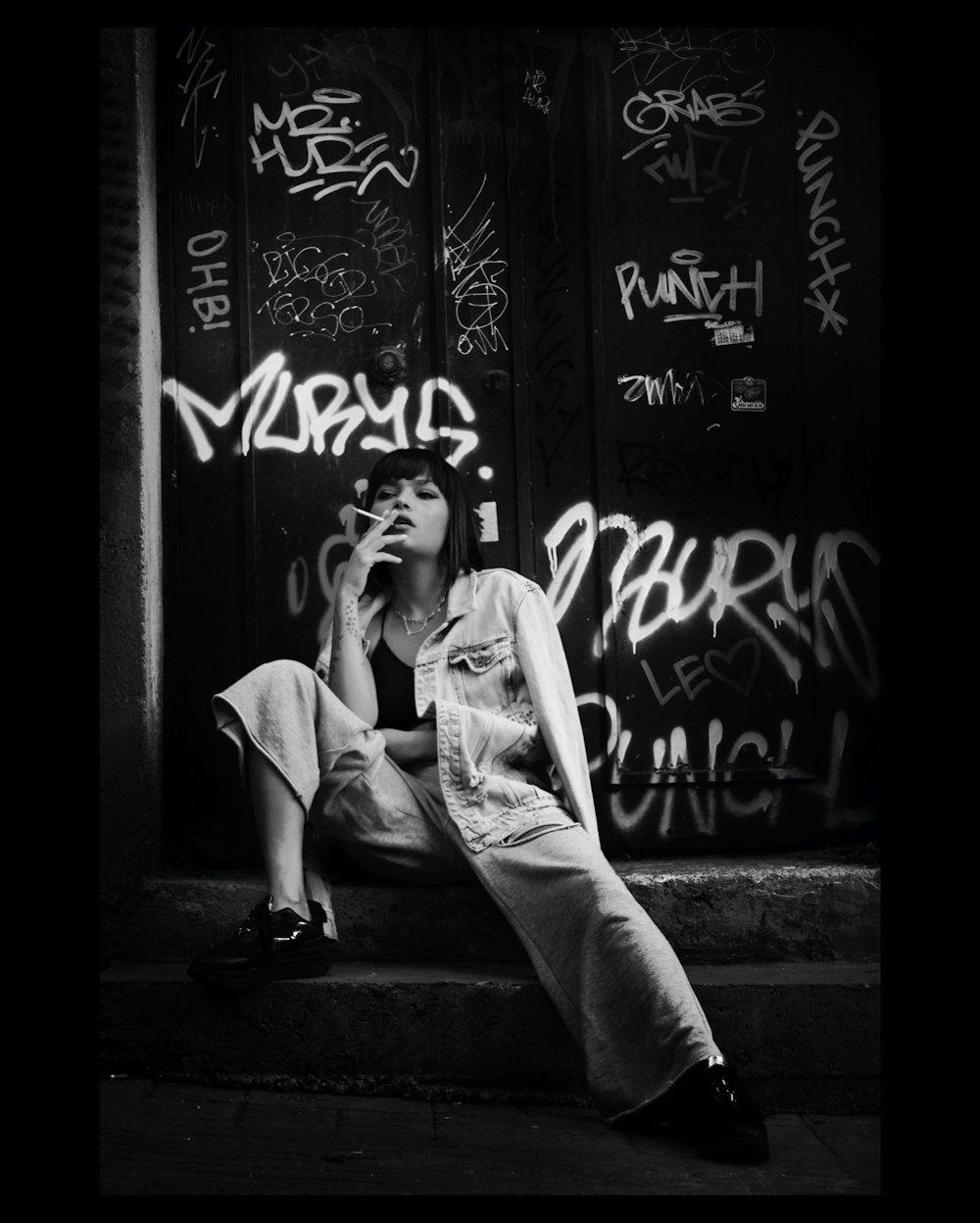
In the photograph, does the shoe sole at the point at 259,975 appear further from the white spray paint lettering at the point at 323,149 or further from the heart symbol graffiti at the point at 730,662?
the white spray paint lettering at the point at 323,149

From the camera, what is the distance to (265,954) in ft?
9.80

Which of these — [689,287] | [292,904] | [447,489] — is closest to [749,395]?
[689,287]

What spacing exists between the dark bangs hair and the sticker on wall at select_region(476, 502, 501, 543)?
0.25 m

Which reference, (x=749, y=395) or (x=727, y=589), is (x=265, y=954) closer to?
(x=727, y=589)

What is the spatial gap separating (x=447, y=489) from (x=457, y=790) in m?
0.98

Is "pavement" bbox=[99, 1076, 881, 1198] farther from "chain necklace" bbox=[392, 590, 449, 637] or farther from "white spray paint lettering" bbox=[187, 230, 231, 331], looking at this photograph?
"white spray paint lettering" bbox=[187, 230, 231, 331]

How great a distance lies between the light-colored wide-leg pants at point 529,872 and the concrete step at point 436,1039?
20 centimetres

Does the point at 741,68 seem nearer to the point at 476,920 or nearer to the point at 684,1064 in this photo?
the point at 476,920

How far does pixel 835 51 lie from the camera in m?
3.98

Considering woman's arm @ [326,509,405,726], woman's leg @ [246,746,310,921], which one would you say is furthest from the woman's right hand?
woman's leg @ [246,746,310,921]

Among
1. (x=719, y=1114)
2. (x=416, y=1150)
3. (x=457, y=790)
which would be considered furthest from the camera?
(x=457, y=790)

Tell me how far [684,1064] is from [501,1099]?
642 mm

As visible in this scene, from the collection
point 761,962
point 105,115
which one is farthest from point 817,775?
point 105,115

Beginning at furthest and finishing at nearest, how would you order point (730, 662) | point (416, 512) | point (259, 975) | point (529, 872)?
point (730, 662) < point (416, 512) < point (529, 872) < point (259, 975)
